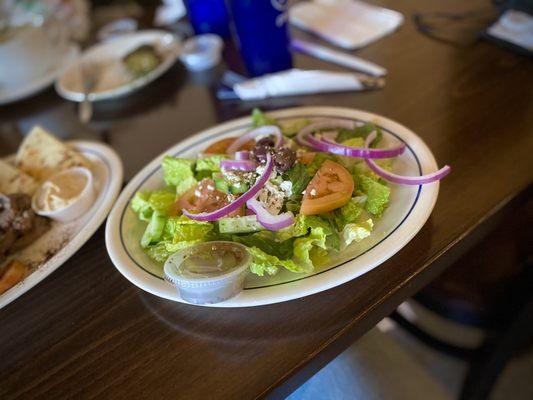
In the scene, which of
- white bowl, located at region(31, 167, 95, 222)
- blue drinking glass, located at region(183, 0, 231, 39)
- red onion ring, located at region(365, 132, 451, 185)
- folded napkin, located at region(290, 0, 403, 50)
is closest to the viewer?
red onion ring, located at region(365, 132, 451, 185)

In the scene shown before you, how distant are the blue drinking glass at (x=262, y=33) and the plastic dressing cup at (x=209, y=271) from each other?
725 mm

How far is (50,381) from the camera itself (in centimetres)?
69

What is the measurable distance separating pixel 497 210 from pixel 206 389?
21.7 inches

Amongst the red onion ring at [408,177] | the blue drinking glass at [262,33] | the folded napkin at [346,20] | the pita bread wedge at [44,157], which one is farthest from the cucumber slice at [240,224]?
the folded napkin at [346,20]

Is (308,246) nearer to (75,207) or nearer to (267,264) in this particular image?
(267,264)

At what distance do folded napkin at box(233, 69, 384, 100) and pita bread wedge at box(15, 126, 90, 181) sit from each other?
0.45 m

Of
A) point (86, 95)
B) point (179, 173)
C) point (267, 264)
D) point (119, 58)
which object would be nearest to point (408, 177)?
point (267, 264)

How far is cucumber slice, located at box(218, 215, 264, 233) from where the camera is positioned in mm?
755

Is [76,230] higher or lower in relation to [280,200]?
lower

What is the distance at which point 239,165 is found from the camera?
798 mm

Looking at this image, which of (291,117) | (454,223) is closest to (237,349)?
(454,223)

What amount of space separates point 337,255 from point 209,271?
0.20m

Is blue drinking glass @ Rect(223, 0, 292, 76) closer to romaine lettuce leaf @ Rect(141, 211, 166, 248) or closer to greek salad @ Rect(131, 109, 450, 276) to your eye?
greek salad @ Rect(131, 109, 450, 276)

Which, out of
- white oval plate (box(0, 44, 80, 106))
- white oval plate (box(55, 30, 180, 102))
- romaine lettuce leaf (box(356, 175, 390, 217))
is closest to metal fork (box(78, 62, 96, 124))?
white oval plate (box(55, 30, 180, 102))
